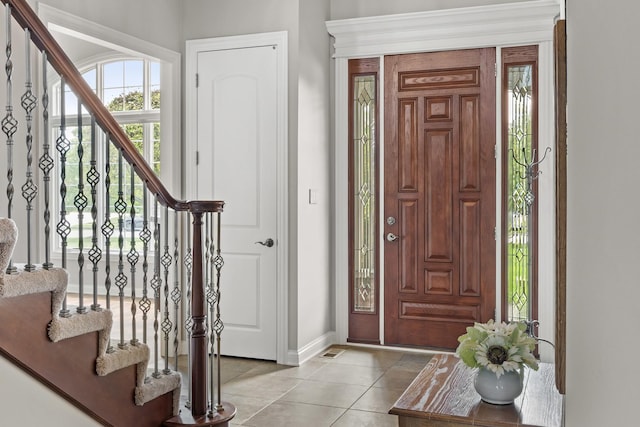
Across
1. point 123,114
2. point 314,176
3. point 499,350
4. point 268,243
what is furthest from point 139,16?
point 499,350

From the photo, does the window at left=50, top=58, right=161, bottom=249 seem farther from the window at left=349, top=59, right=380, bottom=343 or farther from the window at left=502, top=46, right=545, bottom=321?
the window at left=502, top=46, right=545, bottom=321

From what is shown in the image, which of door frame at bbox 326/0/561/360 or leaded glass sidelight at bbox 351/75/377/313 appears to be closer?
door frame at bbox 326/0/561/360

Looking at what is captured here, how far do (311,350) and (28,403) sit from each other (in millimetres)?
2799

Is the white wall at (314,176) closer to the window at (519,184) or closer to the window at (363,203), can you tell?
the window at (363,203)

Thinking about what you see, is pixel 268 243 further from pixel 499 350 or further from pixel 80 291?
pixel 499 350

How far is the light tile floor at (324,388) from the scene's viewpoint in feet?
11.4

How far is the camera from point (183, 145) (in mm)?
4906

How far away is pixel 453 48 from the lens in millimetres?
4812

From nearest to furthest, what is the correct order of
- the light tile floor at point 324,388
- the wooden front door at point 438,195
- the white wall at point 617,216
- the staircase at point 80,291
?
the white wall at point 617,216 → the staircase at point 80,291 → the light tile floor at point 324,388 → the wooden front door at point 438,195

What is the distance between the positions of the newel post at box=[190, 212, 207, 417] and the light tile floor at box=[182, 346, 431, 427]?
1.38 ft

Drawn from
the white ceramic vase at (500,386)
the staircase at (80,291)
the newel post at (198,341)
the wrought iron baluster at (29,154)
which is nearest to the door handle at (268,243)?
the staircase at (80,291)

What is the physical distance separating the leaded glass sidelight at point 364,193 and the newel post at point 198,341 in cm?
230

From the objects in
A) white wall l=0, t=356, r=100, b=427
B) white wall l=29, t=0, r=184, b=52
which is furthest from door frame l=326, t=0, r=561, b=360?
white wall l=0, t=356, r=100, b=427

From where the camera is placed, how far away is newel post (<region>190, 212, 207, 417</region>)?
306cm
